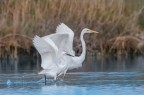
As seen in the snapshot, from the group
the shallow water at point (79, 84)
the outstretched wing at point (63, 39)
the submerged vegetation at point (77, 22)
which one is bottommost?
the shallow water at point (79, 84)

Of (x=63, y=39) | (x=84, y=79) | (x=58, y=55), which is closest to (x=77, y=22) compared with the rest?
(x=63, y=39)

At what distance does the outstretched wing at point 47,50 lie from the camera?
16141mm

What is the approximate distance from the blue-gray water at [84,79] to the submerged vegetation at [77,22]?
1.06 meters

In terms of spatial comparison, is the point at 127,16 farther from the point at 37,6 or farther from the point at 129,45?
the point at 37,6

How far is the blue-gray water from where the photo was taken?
14.5 m

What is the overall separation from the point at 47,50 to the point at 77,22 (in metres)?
6.26

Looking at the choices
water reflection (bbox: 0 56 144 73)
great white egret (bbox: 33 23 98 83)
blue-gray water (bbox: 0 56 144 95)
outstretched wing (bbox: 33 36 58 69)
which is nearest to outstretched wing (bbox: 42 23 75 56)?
great white egret (bbox: 33 23 98 83)

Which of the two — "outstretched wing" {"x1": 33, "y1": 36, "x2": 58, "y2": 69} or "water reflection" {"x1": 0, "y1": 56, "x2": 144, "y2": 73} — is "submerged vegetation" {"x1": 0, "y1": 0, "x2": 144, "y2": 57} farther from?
"outstretched wing" {"x1": 33, "y1": 36, "x2": 58, "y2": 69}

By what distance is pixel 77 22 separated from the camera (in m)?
22.6

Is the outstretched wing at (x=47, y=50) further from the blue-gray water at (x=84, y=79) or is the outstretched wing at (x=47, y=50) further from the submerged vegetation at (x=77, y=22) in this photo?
the submerged vegetation at (x=77, y=22)

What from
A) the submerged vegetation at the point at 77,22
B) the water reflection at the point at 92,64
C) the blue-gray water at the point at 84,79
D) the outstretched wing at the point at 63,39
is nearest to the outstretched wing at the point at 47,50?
the outstretched wing at the point at 63,39

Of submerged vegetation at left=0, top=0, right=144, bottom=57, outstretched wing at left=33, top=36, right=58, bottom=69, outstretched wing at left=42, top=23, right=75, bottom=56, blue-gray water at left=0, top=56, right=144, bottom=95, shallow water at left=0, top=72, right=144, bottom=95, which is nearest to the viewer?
shallow water at left=0, top=72, right=144, bottom=95

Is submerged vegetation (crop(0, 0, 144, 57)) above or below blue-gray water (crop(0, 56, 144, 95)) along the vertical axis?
above

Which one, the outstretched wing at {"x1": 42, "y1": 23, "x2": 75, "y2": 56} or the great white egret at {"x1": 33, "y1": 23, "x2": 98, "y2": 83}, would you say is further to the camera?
the outstretched wing at {"x1": 42, "y1": 23, "x2": 75, "y2": 56}
